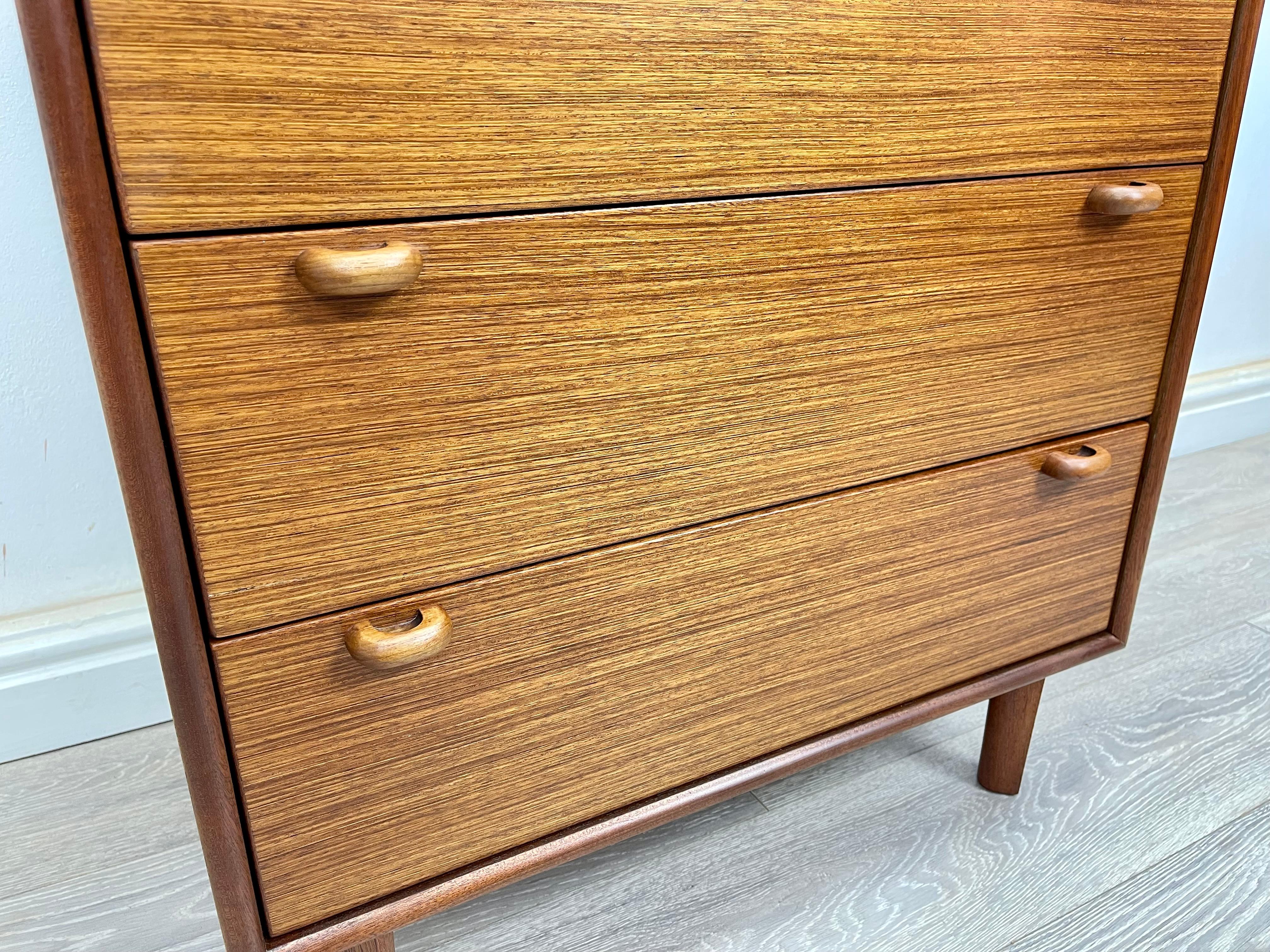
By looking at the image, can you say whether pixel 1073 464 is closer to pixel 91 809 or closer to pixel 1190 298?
pixel 1190 298

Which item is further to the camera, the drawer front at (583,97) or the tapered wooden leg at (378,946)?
the tapered wooden leg at (378,946)

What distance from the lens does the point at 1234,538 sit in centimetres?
129

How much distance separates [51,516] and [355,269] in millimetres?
659

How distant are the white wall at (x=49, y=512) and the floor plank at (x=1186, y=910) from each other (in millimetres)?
842

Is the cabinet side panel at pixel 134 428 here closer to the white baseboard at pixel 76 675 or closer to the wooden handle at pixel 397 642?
the wooden handle at pixel 397 642

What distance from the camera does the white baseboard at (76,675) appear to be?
2.89 ft

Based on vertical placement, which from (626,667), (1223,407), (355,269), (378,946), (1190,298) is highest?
(355,269)

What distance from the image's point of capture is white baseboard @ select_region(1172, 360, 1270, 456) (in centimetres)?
153

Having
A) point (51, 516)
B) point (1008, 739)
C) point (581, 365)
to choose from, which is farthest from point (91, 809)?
point (1008, 739)

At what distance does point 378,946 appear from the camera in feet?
1.91

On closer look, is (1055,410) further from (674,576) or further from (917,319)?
(674,576)

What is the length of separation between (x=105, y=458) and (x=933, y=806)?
83 centimetres

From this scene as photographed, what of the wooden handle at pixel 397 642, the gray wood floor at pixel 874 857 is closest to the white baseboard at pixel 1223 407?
the gray wood floor at pixel 874 857

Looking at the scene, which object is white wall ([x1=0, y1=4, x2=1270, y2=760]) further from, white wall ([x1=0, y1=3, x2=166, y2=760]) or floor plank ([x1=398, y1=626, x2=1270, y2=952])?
floor plank ([x1=398, y1=626, x2=1270, y2=952])
